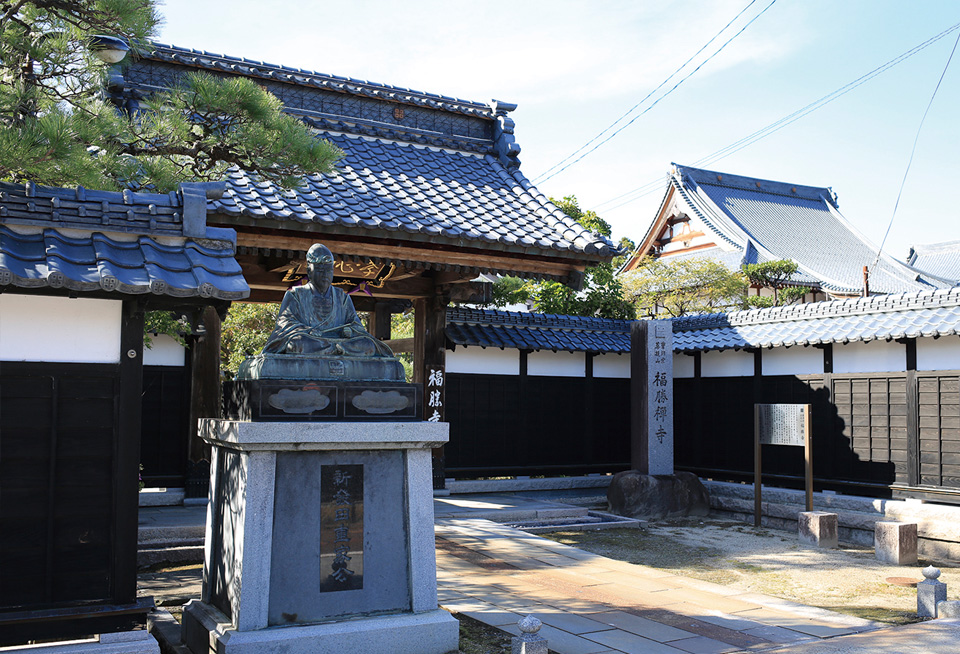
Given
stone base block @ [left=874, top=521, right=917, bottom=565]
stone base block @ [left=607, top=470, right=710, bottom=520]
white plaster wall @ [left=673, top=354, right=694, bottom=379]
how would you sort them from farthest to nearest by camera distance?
white plaster wall @ [left=673, top=354, right=694, bottom=379] < stone base block @ [left=607, top=470, right=710, bottom=520] < stone base block @ [left=874, top=521, right=917, bottom=565]

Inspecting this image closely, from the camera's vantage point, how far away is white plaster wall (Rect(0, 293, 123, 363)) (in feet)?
16.7

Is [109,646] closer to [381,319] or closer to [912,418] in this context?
[381,319]

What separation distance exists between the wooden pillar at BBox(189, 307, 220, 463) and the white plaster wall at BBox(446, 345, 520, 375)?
4.25m

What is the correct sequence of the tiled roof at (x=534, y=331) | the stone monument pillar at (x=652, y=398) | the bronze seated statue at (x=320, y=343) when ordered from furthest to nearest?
the tiled roof at (x=534, y=331)
the stone monument pillar at (x=652, y=398)
the bronze seated statue at (x=320, y=343)

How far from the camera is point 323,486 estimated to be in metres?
5.64

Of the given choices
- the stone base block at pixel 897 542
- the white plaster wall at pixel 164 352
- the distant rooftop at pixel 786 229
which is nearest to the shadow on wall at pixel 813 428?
the stone base block at pixel 897 542

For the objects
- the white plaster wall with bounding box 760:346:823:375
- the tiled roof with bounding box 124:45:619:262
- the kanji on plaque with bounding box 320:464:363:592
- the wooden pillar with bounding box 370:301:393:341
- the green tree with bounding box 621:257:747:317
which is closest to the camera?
the kanji on plaque with bounding box 320:464:363:592

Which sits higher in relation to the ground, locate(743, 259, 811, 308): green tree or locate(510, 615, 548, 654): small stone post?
locate(743, 259, 811, 308): green tree

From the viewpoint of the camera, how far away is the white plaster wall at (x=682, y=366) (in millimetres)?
15867

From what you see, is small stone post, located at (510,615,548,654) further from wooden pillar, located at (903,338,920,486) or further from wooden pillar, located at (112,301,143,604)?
wooden pillar, located at (903,338,920,486)

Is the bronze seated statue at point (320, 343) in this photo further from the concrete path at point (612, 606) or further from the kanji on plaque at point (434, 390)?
the kanji on plaque at point (434, 390)

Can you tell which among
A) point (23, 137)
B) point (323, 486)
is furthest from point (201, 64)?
point (323, 486)

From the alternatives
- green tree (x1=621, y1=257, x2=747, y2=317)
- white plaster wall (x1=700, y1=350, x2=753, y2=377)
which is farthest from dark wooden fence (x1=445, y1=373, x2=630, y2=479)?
green tree (x1=621, y1=257, x2=747, y2=317)

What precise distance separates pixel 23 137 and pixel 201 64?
679 cm
